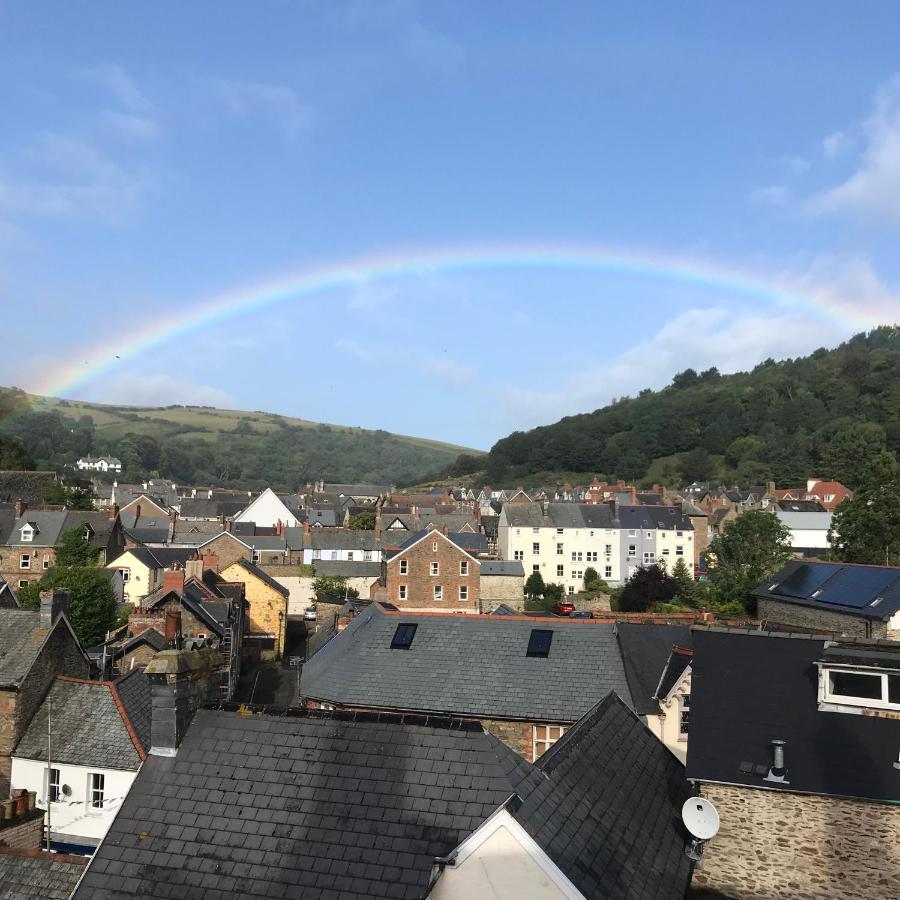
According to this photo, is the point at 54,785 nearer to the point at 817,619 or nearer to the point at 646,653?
the point at 646,653

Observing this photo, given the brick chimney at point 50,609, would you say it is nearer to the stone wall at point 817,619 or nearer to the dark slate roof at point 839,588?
the stone wall at point 817,619

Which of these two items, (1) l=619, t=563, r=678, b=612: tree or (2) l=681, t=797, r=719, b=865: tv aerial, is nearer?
(2) l=681, t=797, r=719, b=865: tv aerial

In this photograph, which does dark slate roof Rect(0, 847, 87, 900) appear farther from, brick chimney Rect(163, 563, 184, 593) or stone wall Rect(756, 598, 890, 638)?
stone wall Rect(756, 598, 890, 638)

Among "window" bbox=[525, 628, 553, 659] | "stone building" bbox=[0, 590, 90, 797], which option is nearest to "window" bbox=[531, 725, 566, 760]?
"window" bbox=[525, 628, 553, 659]

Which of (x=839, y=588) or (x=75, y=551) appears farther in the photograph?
(x=75, y=551)

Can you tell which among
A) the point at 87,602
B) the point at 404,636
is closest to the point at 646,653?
the point at 404,636

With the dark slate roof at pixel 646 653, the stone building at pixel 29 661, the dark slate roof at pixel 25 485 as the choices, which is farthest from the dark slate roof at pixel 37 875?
the dark slate roof at pixel 25 485
